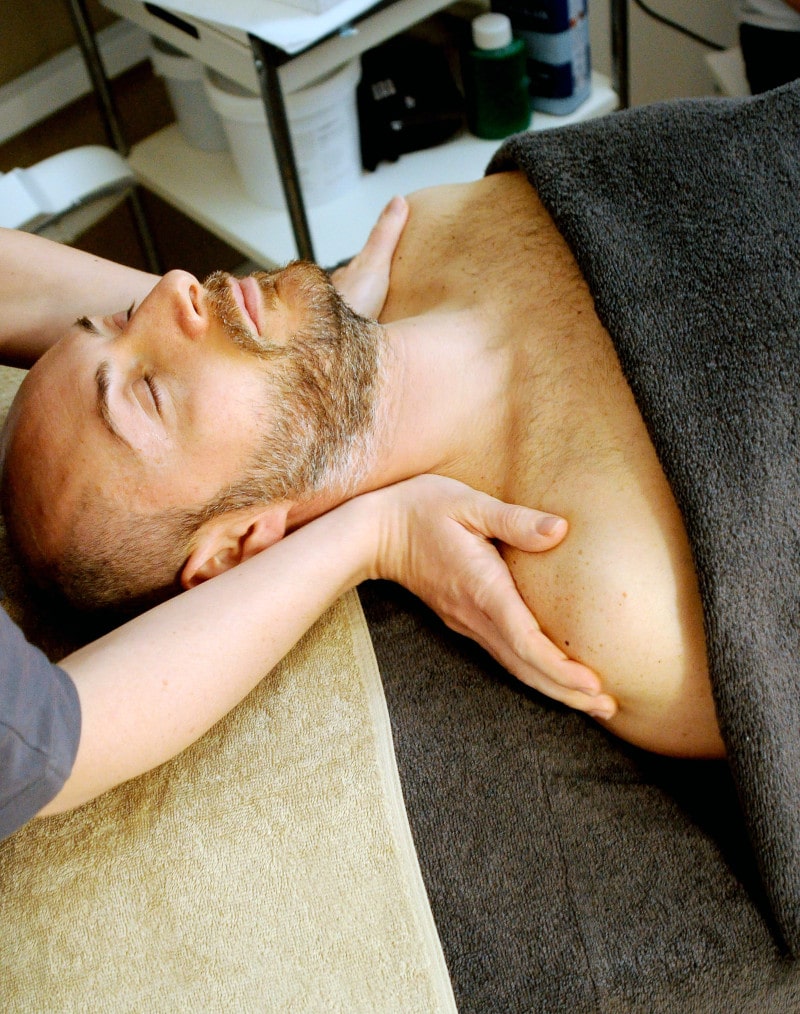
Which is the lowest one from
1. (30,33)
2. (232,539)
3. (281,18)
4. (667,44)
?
(667,44)

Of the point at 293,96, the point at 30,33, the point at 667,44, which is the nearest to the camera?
the point at 293,96

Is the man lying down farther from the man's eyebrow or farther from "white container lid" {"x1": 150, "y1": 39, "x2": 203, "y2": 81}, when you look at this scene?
"white container lid" {"x1": 150, "y1": 39, "x2": 203, "y2": 81}

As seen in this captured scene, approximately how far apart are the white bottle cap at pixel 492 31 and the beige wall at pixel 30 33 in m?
0.94

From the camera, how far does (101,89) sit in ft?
6.49

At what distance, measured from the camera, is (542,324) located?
3.65 ft

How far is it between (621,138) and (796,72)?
72 cm

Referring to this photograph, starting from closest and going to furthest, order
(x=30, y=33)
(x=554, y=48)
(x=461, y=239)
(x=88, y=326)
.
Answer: (x=88, y=326)
(x=461, y=239)
(x=554, y=48)
(x=30, y=33)

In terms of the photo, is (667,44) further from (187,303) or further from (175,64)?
(187,303)

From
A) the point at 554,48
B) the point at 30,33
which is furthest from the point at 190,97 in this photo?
the point at 554,48

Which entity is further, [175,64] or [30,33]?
[30,33]

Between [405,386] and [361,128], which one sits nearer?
[405,386]

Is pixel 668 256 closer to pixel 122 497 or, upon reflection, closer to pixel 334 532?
pixel 334 532

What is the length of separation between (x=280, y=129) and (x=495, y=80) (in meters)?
0.51

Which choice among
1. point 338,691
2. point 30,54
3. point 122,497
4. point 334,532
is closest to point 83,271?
point 122,497
